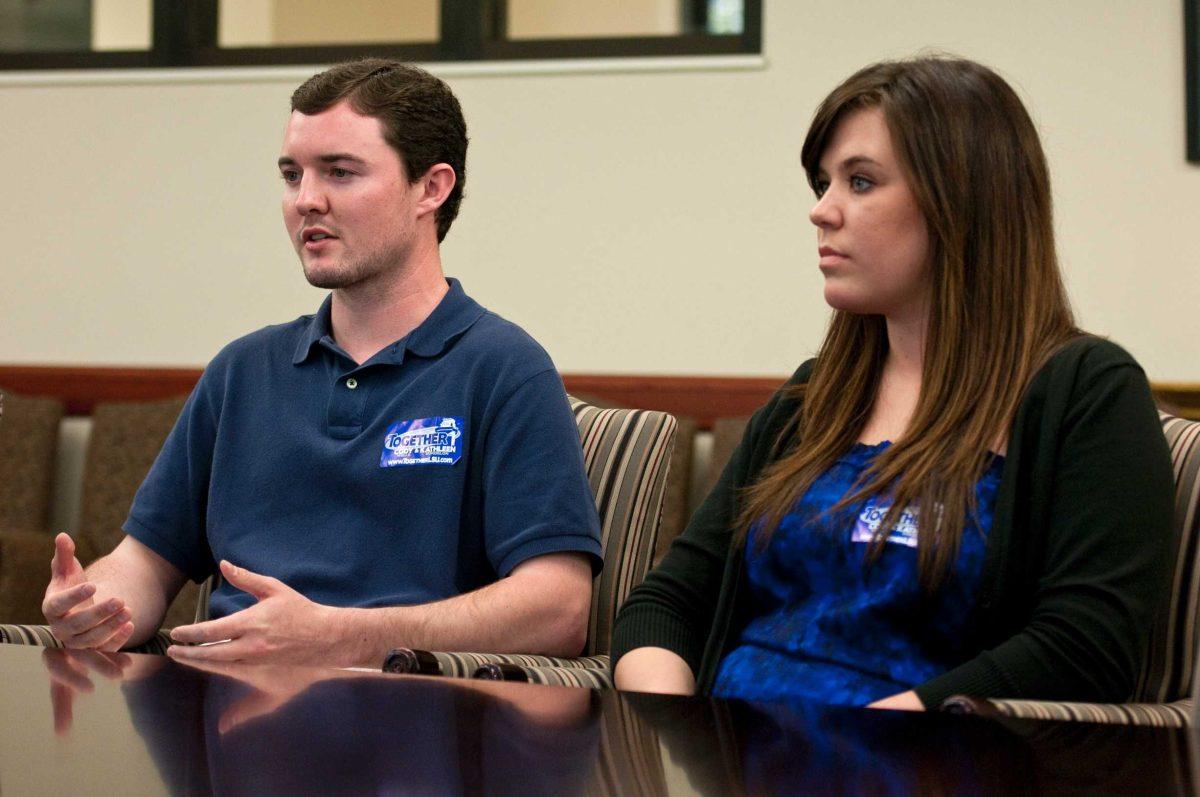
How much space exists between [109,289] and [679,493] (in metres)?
1.81

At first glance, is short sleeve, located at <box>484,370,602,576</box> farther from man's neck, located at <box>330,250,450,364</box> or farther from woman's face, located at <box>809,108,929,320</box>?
woman's face, located at <box>809,108,929,320</box>

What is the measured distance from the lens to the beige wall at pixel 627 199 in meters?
3.54

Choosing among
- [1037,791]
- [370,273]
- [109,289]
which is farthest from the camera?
[109,289]

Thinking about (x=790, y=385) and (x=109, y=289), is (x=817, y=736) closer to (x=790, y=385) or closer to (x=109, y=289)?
(x=790, y=385)

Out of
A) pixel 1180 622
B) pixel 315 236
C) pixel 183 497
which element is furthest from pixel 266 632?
pixel 1180 622

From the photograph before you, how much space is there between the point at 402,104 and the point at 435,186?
0.43ft

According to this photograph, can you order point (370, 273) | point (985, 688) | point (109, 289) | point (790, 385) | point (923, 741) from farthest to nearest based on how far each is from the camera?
point (109, 289) → point (370, 273) → point (790, 385) → point (985, 688) → point (923, 741)

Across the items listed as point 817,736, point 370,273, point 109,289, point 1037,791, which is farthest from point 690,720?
point 109,289

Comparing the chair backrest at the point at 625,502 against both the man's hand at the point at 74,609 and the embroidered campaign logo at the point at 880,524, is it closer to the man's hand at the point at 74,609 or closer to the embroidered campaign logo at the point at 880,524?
the embroidered campaign logo at the point at 880,524

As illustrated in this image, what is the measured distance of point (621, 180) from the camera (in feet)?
12.4

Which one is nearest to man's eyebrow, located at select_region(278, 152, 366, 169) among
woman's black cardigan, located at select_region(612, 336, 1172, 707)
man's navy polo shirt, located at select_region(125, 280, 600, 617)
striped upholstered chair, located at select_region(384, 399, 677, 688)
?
man's navy polo shirt, located at select_region(125, 280, 600, 617)

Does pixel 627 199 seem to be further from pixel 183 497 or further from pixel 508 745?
pixel 508 745

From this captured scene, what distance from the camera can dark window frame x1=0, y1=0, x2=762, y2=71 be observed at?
3797mm

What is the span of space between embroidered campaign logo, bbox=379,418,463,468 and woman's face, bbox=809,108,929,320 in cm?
53
